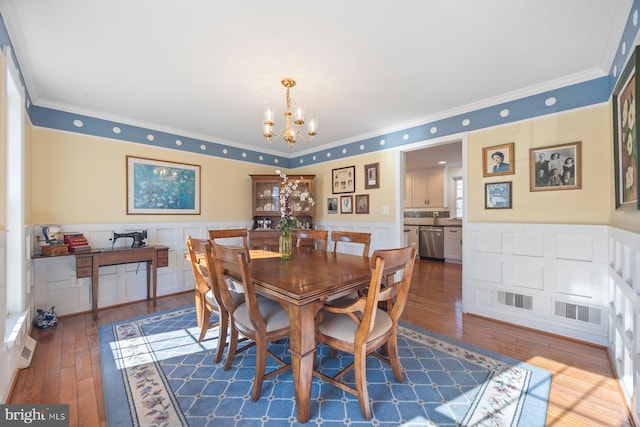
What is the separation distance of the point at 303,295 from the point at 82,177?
3.51 metres

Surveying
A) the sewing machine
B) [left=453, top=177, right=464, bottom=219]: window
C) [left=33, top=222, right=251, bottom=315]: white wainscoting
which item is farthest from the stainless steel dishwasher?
the sewing machine

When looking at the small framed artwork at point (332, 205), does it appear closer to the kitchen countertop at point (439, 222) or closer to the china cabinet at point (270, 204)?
the china cabinet at point (270, 204)

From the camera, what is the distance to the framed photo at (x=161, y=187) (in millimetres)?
3650

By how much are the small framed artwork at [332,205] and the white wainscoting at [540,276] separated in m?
2.19

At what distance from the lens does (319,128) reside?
398 centimetres

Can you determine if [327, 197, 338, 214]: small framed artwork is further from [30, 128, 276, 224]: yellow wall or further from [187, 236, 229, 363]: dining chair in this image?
[187, 236, 229, 363]: dining chair

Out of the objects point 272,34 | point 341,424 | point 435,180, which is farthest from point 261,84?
point 435,180

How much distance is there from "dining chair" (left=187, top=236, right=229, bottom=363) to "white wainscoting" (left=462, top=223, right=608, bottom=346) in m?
2.74

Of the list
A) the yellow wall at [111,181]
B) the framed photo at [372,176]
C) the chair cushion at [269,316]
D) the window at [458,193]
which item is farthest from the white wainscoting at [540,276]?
the window at [458,193]

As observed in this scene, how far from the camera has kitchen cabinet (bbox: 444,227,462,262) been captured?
6.23 meters

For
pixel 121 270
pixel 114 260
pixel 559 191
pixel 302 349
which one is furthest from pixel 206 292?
pixel 559 191

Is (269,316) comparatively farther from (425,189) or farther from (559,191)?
(425,189)

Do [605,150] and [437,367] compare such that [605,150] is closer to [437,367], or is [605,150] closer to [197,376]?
[437,367]

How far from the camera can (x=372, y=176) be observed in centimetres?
421
